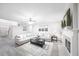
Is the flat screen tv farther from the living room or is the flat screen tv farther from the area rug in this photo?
the area rug

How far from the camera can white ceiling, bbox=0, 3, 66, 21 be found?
7.62 ft

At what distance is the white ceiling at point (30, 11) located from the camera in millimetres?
2322

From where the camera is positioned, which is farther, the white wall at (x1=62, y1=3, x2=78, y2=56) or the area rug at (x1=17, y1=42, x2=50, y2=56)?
the area rug at (x1=17, y1=42, x2=50, y2=56)

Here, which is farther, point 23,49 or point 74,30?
point 23,49

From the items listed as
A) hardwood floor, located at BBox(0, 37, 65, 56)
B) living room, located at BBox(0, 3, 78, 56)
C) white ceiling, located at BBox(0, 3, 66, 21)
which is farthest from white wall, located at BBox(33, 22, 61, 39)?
hardwood floor, located at BBox(0, 37, 65, 56)

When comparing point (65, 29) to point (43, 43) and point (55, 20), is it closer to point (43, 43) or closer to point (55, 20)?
point (55, 20)

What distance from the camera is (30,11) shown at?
2342 mm

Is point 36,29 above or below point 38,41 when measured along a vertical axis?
above

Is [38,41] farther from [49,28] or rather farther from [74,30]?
[74,30]

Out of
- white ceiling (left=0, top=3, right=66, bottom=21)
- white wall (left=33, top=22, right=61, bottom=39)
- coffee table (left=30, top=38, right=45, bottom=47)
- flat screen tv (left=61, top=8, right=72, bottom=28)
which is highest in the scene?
white ceiling (left=0, top=3, right=66, bottom=21)

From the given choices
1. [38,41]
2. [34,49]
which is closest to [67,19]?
[38,41]

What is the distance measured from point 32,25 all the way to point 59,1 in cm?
94

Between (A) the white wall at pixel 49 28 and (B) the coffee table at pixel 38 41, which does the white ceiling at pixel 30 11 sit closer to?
(A) the white wall at pixel 49 28

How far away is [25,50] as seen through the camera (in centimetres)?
241
